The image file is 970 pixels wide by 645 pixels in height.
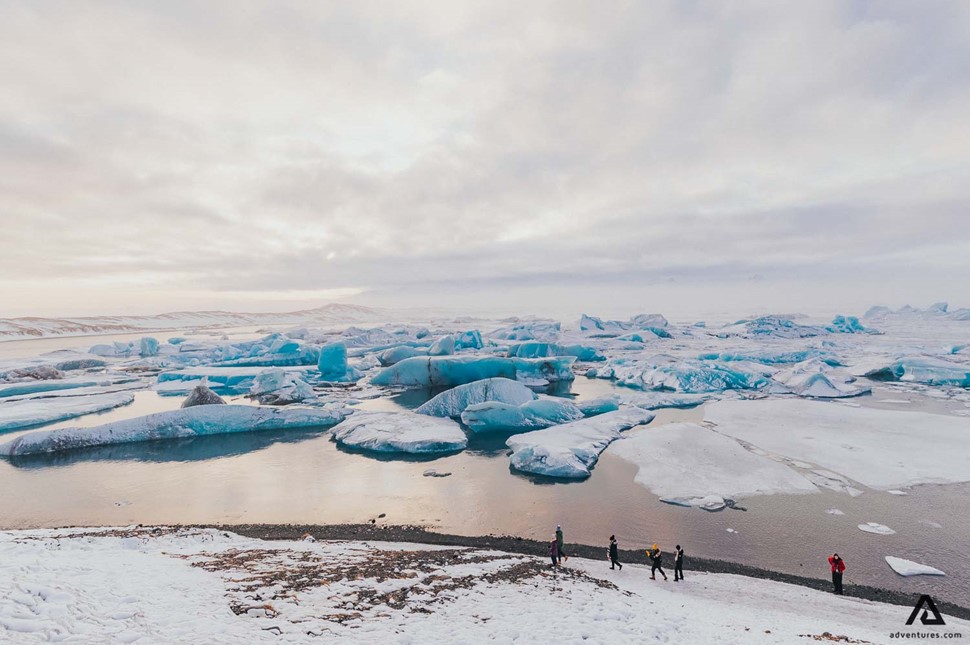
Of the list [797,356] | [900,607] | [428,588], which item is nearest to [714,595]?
[900,607]

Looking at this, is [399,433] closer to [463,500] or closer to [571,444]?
[463,500]

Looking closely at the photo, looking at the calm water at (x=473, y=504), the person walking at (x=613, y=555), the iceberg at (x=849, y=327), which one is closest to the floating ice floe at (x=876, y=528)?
the calm water at (x=473, y=504)

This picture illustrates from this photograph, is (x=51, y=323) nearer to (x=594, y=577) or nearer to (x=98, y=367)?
(x=98, y=367)

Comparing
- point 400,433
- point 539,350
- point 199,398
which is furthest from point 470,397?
point 539,350

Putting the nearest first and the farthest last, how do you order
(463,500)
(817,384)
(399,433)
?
(463,500) → (399,433) → (817,384)

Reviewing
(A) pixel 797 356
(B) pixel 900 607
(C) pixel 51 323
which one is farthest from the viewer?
(C) pixel 51 323

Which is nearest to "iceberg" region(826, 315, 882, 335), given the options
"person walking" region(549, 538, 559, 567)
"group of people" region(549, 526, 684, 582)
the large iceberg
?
the large iceberg

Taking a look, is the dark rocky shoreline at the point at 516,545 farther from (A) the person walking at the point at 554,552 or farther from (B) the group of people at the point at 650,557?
(A) the person walking at the point at 554,552
